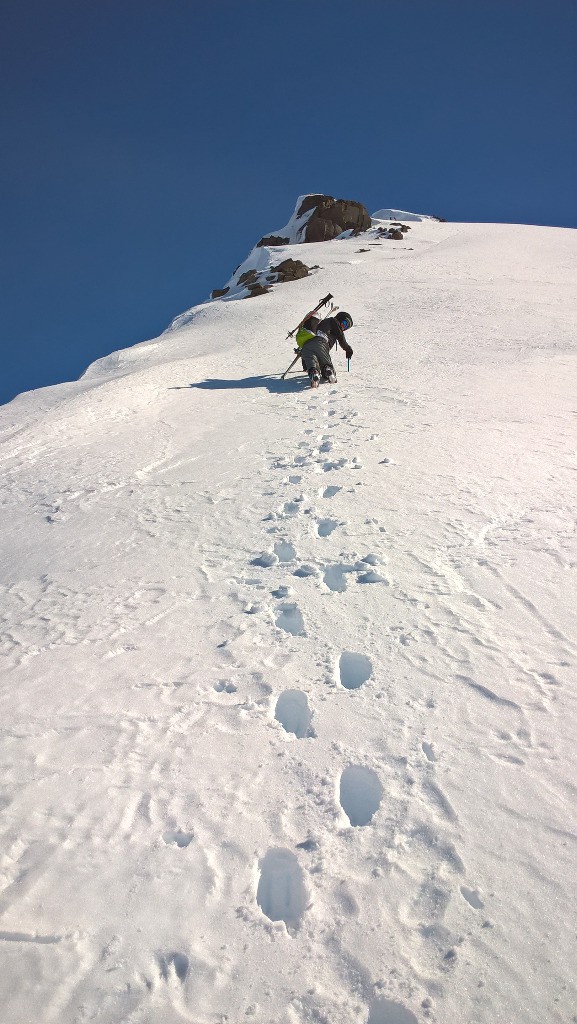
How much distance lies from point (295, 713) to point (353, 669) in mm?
434

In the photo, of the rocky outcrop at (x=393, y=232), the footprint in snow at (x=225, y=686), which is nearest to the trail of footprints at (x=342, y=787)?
the footprint in snow at (x=225, y=686)

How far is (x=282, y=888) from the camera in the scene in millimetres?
2033

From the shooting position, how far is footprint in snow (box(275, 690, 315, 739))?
2.63m

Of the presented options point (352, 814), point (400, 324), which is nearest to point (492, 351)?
point (400, 324)

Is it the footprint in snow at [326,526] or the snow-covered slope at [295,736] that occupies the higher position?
the footprint in snow at [326,526]

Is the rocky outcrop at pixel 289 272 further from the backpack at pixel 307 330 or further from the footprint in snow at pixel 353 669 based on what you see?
the footprint in snow at pixel 353 669

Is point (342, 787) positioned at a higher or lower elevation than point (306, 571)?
lower

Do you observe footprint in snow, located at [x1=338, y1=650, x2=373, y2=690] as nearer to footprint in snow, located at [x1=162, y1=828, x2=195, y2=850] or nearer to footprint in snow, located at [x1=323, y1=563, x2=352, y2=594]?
footprint in snow, located at [x1=323, y1=563, x2=352, y2=594]

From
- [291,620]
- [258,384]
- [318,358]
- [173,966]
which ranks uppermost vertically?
[318,358]

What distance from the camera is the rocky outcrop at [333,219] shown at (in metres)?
39.3

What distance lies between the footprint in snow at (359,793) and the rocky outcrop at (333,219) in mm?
42170

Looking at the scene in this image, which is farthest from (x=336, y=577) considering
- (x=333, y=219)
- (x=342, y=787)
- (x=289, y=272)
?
(x=333, y=219)

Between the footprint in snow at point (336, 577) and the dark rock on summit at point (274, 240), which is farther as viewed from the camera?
the dark rock on summit at point (274, 240)

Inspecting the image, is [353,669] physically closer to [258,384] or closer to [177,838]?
[177,838]
